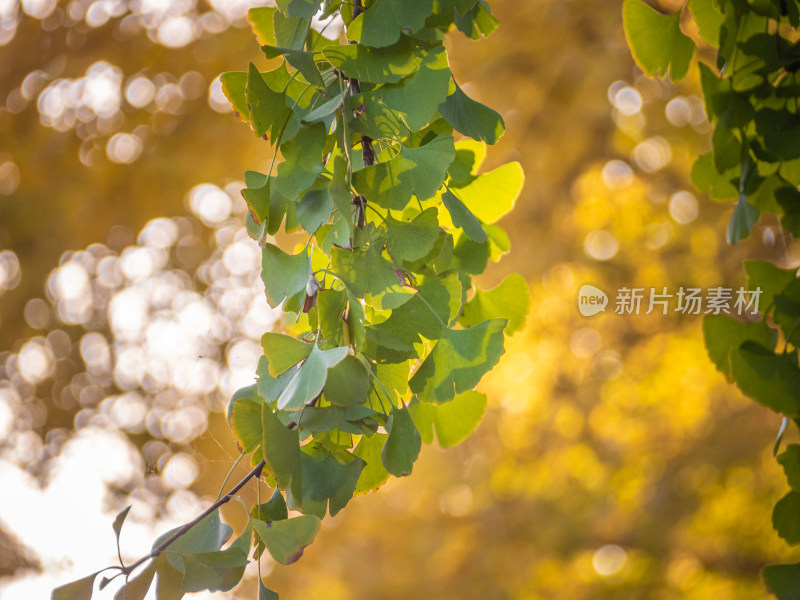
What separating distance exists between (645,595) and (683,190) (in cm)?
114

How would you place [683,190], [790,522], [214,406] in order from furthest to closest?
1. [683,190]
2. [214,406]
3. [790,522]

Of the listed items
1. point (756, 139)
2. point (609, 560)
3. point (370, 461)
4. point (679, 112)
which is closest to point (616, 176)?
point (679, 112)

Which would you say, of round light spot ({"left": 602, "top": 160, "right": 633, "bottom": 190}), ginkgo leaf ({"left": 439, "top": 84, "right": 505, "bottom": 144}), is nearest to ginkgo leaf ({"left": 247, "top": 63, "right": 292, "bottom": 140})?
ginkgo leaf ({"left": 439, "top": 84, "right": 505, "bottom": 144})

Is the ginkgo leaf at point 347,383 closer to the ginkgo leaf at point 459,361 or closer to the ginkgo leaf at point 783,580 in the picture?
the ginkgo leaf at point 459,361

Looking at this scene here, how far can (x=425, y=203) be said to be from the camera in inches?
14.6

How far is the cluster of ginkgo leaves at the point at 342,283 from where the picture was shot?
29 centimetres

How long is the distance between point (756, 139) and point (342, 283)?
1.43ft

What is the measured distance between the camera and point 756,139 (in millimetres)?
546

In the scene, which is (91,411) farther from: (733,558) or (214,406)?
(733,558)

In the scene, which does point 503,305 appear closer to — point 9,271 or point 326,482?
point 326,482

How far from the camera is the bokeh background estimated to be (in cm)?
153

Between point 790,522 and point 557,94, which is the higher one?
point 557,94

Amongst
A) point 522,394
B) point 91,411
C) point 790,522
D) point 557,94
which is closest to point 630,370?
point 522,394

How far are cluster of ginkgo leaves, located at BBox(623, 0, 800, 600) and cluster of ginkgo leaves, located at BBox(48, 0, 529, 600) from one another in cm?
27
